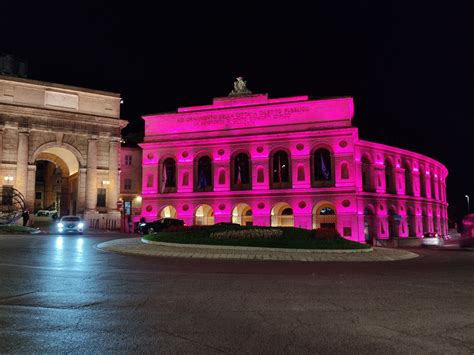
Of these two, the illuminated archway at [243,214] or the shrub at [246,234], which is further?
the illuminated archway at [243,214]

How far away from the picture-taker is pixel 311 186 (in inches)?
1768

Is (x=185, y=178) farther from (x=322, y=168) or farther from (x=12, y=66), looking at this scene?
(x=12, y=66)

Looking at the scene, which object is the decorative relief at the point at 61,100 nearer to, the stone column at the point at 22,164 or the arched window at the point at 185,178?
the stone column at the point at 22,164

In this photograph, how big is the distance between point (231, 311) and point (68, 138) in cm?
4250

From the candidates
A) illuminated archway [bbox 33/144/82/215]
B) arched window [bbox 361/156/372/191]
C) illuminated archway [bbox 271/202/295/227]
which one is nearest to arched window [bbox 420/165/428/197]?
arched window [bbox 361/156/372/191]

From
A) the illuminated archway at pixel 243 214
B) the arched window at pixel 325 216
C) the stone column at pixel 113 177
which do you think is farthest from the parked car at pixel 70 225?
the arched window at pixel 325 216

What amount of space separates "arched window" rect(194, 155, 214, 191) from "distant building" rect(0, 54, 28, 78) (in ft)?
82.2

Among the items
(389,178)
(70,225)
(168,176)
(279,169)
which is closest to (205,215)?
(168,176)

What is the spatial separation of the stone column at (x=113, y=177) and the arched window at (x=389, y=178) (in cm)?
3175

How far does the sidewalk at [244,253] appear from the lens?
1753 cm

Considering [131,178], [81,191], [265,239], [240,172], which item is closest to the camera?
[265,239]

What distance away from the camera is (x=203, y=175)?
4872cm

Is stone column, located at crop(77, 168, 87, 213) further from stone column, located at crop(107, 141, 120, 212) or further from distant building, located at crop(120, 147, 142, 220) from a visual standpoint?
distant building, located at crop(120, 147, 142, 220)

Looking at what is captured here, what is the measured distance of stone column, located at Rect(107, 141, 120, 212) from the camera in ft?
153
